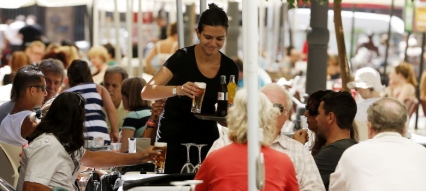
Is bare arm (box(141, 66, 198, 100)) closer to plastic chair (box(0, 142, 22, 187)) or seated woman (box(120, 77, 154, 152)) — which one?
plastic chair (box(0, 142, 22, 187))

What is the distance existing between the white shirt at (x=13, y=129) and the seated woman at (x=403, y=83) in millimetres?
11305

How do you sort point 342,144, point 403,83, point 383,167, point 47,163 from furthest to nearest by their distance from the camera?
point 403,83
point 47,163
point 342,144
point 383,167

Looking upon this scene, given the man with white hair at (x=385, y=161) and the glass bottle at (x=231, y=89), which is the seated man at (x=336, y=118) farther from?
the man with white hair at (x=385, y=161)

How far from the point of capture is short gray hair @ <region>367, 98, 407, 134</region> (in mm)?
5754

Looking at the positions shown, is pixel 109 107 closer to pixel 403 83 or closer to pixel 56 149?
pixel 56 149

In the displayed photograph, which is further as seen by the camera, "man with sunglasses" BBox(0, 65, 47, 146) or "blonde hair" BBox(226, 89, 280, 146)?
"man with sunglasses" BBox(0, 65, 47, 146)

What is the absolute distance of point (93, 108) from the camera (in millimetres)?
10711

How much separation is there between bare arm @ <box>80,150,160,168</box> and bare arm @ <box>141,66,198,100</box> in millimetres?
368

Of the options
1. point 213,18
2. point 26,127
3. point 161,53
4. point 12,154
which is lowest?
point 161,53

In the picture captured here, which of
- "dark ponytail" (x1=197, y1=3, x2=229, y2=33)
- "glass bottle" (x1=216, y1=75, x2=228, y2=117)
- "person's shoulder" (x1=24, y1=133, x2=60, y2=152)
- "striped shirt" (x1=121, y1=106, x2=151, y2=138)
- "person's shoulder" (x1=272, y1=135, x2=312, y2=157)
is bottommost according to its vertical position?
"striped shirt" (x1=121, y1=106, x2=151, y2=138)

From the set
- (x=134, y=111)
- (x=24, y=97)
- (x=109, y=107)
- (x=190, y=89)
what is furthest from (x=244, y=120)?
(x=109, y=107)

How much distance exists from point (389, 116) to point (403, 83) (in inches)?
536

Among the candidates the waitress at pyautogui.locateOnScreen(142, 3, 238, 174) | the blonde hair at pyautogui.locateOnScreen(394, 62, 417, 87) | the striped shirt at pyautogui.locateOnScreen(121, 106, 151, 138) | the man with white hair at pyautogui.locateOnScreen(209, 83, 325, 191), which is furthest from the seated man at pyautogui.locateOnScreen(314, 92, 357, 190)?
the blonde hair at pyautogui.locateOnScreen(394, 62, 417, 87)

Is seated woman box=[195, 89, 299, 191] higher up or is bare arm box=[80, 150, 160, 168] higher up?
seated woman box=[195, 89, 299, 191]
